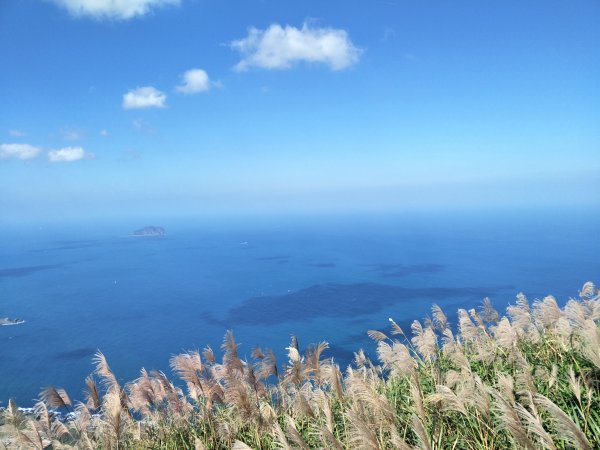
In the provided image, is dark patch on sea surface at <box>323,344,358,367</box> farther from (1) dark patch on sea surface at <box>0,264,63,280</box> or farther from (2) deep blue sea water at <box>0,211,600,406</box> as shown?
(1) dark patch on sea surface at <box>0,264,63,280</box>

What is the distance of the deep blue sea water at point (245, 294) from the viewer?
47.6 metres

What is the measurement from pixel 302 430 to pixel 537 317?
3680 mm

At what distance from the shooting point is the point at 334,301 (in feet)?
208

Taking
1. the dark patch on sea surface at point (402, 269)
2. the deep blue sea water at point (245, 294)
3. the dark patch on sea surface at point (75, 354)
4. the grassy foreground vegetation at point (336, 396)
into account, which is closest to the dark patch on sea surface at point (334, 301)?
the deep blue sea water at point (245, 294)

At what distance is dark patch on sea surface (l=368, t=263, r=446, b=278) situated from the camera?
81250mm

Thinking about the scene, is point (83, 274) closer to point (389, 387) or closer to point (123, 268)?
point (123, 268)

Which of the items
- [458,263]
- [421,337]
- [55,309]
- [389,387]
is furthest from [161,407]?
[458,263]

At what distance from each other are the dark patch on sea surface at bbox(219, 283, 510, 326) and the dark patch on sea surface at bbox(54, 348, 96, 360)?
19.0 meters

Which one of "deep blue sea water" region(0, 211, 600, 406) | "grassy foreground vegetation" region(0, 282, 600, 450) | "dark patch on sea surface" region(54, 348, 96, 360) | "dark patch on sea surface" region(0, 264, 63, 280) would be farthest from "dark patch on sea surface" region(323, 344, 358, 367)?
"dark patch on sea surface" region(0, 264, 63, 280)

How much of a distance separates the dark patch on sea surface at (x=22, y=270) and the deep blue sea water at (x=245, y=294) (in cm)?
59

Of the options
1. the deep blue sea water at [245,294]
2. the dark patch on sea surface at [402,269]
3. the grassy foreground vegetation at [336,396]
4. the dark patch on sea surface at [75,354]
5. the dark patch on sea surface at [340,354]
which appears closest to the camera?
the grassy foreground vegetation at [336,396]

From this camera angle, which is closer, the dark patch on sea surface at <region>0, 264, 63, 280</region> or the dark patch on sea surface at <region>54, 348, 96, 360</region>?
the dark patch on sea surface at <region>54, 348, 96, 360</region>

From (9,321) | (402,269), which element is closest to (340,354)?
(402,269)

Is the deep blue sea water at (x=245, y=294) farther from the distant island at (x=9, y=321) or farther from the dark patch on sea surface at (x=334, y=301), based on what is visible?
the distant island at (x=9, y=321)
